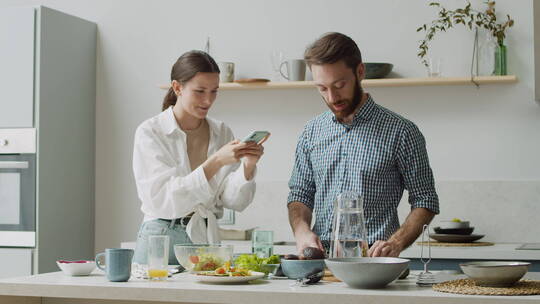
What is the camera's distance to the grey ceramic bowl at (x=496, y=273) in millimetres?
1896

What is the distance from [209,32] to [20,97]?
116cm

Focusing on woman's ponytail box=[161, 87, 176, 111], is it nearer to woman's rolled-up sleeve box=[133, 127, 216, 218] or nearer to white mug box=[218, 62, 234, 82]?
woman's rolled-up sleeve box=[133, 127, 216, 218]

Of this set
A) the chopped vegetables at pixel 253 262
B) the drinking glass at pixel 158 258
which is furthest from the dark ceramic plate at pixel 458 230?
the drinking glass at pixel 158 258

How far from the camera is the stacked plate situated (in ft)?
12.6

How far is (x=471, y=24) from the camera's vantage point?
4.17 meters

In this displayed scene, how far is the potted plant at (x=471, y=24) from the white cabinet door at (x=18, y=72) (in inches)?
84.0

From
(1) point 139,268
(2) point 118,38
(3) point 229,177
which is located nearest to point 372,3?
(2) point 118,38

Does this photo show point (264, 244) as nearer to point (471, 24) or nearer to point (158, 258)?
point (158, 258)

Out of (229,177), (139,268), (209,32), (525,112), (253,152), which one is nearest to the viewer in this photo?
(139,268)

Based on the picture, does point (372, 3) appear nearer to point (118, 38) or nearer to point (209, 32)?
point (209, 32)

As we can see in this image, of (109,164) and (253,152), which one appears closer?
(253,152)

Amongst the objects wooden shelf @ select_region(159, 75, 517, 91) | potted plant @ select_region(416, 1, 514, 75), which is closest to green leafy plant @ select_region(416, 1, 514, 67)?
potted plant @ select_region(416, 1, 514, 75)

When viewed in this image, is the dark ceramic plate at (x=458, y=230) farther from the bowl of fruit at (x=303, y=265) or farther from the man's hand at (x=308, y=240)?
the bowl of fruit at (x=303, y=265)

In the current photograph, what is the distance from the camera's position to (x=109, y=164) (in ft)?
15.8
